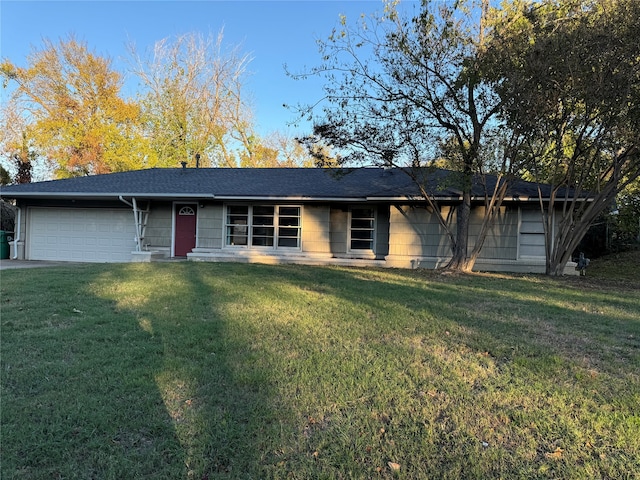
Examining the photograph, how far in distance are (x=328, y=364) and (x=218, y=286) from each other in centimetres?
463

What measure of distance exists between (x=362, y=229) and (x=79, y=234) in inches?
392

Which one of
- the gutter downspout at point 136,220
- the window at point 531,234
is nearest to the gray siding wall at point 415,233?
the window at point 531,234

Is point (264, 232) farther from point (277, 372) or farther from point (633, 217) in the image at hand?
point (633, 217)

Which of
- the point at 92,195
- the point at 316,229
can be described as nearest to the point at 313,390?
the point at 316,229

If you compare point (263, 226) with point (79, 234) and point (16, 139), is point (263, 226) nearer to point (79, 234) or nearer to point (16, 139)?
point (79, 234)

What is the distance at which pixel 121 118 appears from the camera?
26.8 meters

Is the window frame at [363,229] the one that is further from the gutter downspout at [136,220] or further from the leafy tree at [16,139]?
the leafy tree at [16,139]

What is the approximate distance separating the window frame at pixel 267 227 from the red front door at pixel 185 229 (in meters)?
1.15

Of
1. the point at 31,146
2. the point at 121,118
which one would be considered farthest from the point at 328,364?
the point at 31,146

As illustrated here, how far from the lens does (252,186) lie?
1462 centimetres

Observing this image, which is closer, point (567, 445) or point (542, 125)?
point (567, 445)

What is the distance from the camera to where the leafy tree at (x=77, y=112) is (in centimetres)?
2586

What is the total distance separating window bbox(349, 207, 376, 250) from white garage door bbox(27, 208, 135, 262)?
7.66 m

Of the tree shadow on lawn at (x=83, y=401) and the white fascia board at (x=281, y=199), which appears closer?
the tree shadow on lawn at (x=83, y=401)
